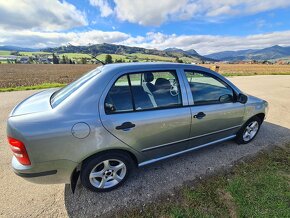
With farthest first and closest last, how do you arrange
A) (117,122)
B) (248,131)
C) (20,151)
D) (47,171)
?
(248,131) < (117,122) < (47,171) < (20,151)

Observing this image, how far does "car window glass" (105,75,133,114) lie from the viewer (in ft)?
7.66

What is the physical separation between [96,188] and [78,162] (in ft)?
1.80

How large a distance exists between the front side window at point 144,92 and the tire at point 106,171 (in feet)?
2.06

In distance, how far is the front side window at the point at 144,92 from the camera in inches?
94.7

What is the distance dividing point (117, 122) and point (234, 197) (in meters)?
1.84

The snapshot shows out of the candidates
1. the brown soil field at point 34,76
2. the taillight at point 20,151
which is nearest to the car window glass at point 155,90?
the taillight at point 20,151

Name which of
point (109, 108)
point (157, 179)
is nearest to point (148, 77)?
point (109, 108)

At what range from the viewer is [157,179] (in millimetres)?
2918

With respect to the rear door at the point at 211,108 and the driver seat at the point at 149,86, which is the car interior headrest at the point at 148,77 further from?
the rear door at the point at 211,108

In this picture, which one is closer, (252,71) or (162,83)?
(162,83)

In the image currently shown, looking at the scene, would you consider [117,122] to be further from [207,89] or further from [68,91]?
[207,89]

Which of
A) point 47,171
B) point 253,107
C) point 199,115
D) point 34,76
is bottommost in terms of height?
point 34,76

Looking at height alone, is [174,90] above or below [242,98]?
above

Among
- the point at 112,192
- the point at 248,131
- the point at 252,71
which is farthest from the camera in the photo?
the point at 252,71
